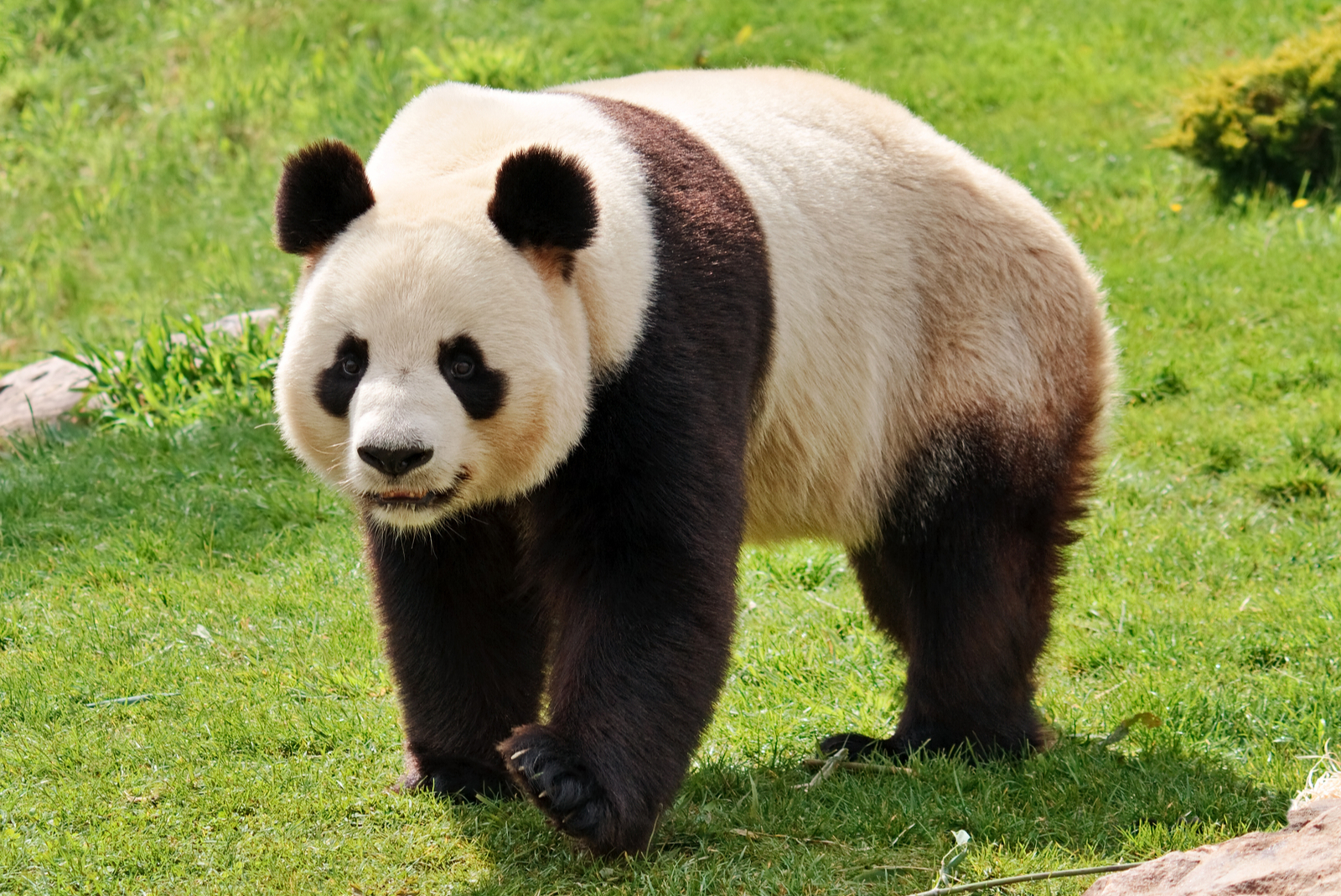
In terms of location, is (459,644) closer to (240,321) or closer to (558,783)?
(558,783)

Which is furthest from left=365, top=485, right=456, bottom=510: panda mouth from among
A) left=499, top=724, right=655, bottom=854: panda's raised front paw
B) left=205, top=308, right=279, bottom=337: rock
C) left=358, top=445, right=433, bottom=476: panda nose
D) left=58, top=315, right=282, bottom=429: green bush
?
left=205, top=308, right=279, bottom=337: rock

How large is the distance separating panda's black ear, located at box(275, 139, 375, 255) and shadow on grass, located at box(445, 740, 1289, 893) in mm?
1510

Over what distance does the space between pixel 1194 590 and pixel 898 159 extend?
1.99 metres

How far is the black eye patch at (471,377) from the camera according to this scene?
9.73ft

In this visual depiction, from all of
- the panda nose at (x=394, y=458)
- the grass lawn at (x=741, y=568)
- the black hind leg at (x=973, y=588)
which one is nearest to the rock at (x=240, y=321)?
the grass lawn at (x=741, y=568)

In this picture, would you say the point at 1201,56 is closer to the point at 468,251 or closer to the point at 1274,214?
the point at 1274,214

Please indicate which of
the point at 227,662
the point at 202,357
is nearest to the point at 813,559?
the point at 227,662

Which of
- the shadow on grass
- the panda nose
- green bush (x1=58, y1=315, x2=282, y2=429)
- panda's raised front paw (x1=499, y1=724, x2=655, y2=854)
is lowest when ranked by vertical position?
green bush (x1=58, y1=315, x2=282, y2=429)

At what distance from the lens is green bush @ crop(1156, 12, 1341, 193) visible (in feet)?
26.6

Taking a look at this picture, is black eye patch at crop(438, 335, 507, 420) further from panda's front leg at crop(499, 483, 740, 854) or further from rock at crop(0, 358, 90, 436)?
rock at crop(0, 358, 90, 436)

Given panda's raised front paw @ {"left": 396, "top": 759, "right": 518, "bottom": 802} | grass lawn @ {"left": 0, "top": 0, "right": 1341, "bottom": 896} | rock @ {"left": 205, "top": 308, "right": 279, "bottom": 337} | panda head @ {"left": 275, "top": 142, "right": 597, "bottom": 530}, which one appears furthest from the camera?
rock @ {"left": 205, "top": 308, "right": 279, "bottom": 337}

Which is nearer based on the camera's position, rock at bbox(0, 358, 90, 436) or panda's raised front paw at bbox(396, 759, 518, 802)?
panda's raised front paw at bbox(396, 759, 518, 802)

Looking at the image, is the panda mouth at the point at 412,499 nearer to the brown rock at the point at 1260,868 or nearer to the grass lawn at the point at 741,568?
the grass lawn at the point at 741,568

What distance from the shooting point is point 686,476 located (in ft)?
10.4
